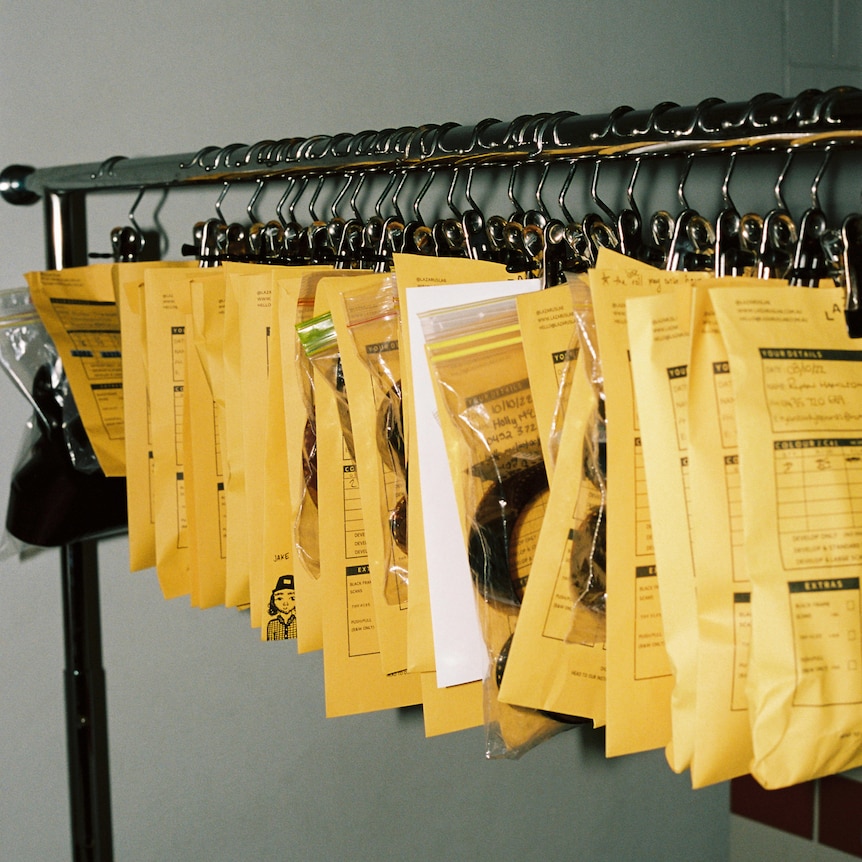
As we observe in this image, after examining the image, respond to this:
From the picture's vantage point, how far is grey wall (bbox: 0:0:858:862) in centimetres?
106

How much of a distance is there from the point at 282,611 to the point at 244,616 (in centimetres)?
52

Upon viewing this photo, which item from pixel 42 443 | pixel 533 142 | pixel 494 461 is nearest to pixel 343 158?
pixel 533 142

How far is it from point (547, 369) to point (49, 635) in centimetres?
80

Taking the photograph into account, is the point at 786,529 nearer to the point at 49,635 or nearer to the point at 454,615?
the point at 454,615

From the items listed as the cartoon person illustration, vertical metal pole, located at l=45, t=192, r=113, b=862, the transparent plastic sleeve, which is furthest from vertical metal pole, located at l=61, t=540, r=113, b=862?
the transparent plastic sleeve

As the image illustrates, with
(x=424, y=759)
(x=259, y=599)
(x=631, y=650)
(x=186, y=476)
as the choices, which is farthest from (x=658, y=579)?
(x=424, y=759)

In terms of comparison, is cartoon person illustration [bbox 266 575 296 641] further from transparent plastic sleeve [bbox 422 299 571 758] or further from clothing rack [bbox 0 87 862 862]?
clothing rack [bbox 0 87 862 862]

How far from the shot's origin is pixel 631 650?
0.54m

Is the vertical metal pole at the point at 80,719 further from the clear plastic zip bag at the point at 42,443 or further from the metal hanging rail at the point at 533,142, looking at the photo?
the metal hanging rail at the point at 533,142

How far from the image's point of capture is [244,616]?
1.24 metres

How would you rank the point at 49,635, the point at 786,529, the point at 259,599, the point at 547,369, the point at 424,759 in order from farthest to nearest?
the point at 424,759 → the point at 49,635 → the point at 259,599 → the point at 547,369 → the point at 786,529

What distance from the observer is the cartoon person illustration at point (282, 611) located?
745 mm

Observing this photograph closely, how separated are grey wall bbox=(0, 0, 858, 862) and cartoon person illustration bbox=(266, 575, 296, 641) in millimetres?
475

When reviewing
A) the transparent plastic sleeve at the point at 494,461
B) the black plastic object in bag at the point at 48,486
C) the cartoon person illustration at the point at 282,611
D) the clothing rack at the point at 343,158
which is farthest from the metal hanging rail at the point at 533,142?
the cartoon person illustration at the point at 282,611
